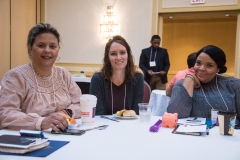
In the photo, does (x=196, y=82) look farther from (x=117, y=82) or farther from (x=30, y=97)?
(x=30, y=97)

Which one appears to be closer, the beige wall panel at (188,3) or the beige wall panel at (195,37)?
the beige wall panel at (188,3)

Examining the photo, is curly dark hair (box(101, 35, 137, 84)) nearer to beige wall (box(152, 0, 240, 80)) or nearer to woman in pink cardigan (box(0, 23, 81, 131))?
woman in pink cardigan (box(0, 23, 81, 131))

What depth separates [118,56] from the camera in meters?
2.05

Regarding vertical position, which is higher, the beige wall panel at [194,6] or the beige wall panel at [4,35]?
the beige wall panel at [194,6]

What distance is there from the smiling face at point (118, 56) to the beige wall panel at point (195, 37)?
6.79 m

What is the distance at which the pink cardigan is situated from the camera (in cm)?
133

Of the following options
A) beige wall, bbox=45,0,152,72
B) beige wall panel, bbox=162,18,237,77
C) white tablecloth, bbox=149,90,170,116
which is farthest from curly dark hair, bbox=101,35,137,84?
beige wall panel, bbox=162,18,237,77

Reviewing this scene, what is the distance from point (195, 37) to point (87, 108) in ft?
25.7

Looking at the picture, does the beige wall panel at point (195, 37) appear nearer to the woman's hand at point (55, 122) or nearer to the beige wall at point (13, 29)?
the beige wall at point (13, 29)

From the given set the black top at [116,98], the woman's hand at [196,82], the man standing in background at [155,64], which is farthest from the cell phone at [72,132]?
the man standing in background at [155,64]

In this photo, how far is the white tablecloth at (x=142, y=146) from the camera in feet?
3.11

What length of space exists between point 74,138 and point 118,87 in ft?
3.06

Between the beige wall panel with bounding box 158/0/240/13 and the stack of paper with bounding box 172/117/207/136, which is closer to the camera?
the stack of paper with bounding box 172/117/207/136

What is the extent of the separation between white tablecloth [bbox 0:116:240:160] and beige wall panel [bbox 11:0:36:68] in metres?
4.96
